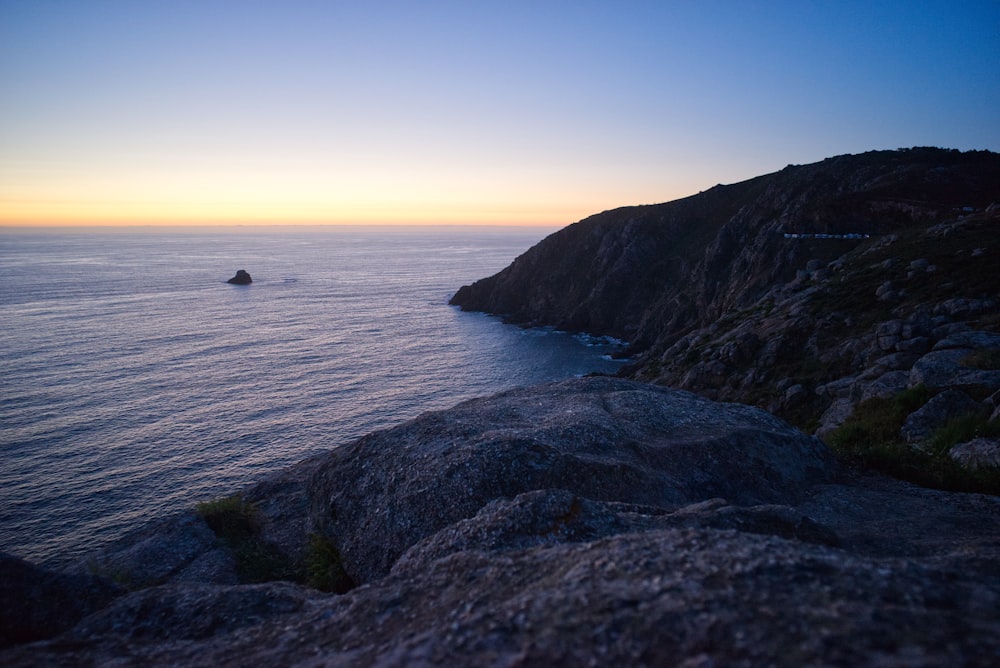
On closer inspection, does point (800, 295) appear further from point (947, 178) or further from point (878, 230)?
point (947, 178)

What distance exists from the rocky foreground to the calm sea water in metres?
19.9

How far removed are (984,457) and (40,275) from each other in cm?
19485

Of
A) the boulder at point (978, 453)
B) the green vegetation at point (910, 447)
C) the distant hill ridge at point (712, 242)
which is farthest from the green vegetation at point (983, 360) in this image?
the distant hill ridge at point (712, 242)

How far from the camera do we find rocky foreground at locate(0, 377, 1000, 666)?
5.50m

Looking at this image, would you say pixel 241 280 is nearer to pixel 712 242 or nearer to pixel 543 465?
pixel 712 242

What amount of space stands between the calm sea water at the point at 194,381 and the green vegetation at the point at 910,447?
38410mm

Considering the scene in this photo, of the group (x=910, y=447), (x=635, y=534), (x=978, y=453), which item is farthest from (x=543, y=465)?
(x=978, y=453)

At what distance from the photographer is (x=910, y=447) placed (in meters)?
18.1

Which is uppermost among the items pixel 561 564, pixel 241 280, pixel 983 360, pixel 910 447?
pixel 983 360

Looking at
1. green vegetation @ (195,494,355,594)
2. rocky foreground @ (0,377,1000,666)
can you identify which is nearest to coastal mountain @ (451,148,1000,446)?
rocky foreground @ (0,377,1000,666)

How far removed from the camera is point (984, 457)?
15898 mm

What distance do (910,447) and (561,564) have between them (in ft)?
55.3

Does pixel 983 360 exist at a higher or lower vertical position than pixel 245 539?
higher

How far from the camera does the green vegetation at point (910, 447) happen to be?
15.6 m
